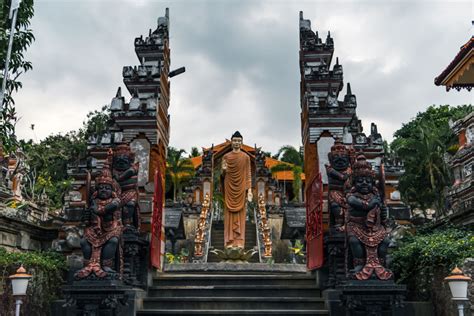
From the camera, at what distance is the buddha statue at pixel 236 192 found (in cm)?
1304

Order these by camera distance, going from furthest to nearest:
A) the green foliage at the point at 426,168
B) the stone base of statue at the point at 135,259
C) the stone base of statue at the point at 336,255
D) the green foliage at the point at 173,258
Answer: the green foliage at the point at 426,168 < the green foliage at the point at 173,258 < the stone base of statue at the point at 135,259 < the stone base of statue at the point at 336,255

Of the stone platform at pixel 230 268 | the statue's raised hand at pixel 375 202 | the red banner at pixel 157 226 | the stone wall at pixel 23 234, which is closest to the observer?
the statue's raised hand at pixel 375 202

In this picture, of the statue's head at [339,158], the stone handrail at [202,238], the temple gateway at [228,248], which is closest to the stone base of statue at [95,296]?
the temple gateway at [228,248]

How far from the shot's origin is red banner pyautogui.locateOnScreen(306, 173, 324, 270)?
26.2ft

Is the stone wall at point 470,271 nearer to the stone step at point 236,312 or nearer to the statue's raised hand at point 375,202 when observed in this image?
the statue's raised hand at point 375,202

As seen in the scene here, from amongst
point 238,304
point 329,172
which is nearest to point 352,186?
point 329,172

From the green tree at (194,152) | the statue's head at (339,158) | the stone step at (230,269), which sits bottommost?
the stone step at (230,269)

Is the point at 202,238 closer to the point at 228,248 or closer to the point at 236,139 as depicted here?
the point at 228,248

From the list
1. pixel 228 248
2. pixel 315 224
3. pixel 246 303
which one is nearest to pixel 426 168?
pixel 228 248

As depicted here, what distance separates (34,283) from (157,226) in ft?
7.14

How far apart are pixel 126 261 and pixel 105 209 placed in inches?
48.4

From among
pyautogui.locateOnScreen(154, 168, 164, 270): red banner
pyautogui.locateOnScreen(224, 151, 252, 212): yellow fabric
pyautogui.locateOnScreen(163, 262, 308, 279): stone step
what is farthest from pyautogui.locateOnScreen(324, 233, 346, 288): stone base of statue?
pyautogui.locateOnScreen(224, 151, 252, 212): yellow fabric

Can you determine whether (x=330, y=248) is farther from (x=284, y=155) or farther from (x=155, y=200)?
(x=284, y=155)

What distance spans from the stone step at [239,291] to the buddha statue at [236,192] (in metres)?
4.72
